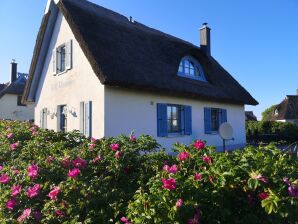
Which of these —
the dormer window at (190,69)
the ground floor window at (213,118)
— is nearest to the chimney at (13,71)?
the dormer window at (190,69)

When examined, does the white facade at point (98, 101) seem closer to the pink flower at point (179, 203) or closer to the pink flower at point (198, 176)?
the pink flower at point (198, 176)

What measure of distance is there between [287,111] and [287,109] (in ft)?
1.40

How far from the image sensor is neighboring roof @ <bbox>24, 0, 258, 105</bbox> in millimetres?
10367

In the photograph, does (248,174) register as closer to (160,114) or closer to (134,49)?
(160,114)

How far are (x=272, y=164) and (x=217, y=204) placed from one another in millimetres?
526

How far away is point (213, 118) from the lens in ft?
49.2

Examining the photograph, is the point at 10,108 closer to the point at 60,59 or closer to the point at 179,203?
the point at 60,59

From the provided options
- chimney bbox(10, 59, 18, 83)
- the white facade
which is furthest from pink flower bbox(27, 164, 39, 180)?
chimney bbox(10, 59, 18, 83)

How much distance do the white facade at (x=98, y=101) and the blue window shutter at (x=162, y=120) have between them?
155 mm

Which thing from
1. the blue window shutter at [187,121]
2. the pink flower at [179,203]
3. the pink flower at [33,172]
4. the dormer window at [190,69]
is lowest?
the pink flower at [179,203]

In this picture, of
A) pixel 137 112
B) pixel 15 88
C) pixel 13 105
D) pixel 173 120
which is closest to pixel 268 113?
pixel 15 88

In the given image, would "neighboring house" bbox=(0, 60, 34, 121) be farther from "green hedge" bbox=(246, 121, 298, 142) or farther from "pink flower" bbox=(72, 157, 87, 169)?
"pink flower" bbox=(72, 157, 87, 169)

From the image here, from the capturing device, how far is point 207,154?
2.77 meters

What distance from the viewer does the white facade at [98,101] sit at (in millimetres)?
10234
